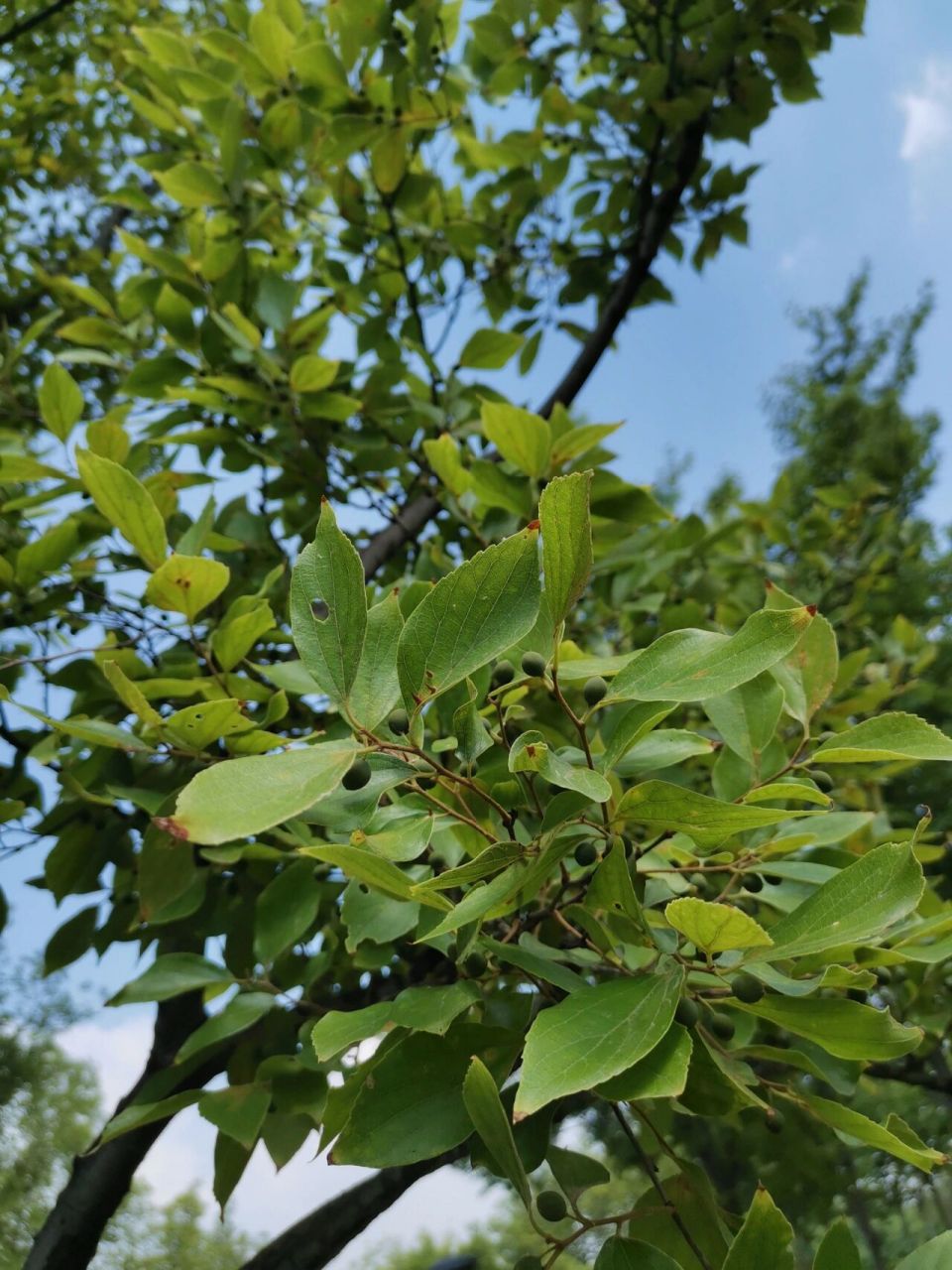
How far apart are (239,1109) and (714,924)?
53 centimetres

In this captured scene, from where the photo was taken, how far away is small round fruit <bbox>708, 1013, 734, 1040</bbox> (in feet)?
2.21

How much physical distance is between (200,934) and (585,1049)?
2.52ft

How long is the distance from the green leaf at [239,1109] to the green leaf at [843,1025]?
0.46 meters

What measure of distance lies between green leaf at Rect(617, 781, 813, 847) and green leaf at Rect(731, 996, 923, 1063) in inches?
4.3

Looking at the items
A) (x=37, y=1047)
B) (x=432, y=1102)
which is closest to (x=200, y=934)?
(x=432, y=1102)

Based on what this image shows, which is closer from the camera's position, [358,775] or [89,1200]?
[358,775]

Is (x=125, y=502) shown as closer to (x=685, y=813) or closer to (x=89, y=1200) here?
(x=685, y=813)

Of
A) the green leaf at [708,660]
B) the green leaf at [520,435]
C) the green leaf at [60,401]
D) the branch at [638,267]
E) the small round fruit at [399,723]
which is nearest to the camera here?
the green leaf at [708,660]

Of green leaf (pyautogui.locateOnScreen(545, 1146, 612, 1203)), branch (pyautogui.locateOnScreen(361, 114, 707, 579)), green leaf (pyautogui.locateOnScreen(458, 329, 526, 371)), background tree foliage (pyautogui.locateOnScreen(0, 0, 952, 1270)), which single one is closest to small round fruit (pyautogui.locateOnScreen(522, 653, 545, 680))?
background tree foliage (pyautogui.locateOnScreen(0, 0, 952, 1270))

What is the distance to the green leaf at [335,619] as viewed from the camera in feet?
1.57

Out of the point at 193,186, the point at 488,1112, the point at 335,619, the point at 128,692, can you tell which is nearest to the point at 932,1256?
the point at 488,1112

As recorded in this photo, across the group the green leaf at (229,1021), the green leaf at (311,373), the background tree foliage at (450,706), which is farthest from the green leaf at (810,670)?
the green leaf at (311,373)

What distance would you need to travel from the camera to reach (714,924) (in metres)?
0.48

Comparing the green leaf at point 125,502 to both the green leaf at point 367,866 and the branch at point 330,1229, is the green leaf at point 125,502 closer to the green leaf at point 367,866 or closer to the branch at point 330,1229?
the green leaf at point 367,866
